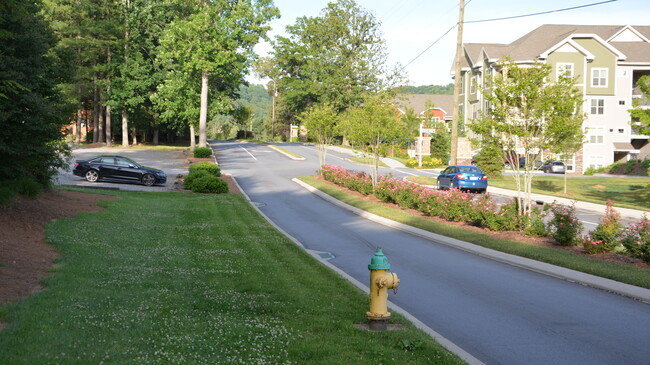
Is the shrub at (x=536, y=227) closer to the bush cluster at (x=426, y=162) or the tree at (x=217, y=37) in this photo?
the tree at (x=217, y=37)

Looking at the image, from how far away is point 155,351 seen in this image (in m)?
5.90

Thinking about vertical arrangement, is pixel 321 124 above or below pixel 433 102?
below

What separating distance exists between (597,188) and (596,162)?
82.9 feet

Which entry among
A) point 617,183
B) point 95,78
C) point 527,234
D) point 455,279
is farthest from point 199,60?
point 455,279

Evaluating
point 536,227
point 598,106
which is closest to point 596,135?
point 598,106

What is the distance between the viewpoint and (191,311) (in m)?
7.70

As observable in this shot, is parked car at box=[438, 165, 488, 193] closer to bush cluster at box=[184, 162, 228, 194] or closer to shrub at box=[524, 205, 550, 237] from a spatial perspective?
bush cluster at box=[184, 162, 228, 194]

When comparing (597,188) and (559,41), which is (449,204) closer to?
(597,188)

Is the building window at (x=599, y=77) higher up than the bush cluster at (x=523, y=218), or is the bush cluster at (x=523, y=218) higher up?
the building window at (x=599, y=77)

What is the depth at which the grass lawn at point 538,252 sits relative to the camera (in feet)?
37.9

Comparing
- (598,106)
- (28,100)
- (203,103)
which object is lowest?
(28,100)

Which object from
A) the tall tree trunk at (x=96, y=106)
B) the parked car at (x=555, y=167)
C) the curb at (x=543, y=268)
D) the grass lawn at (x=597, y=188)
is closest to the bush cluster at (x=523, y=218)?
the curb at (x=543, y=268)

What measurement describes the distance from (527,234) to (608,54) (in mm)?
49003

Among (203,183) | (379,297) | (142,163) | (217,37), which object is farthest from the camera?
(217,37)
